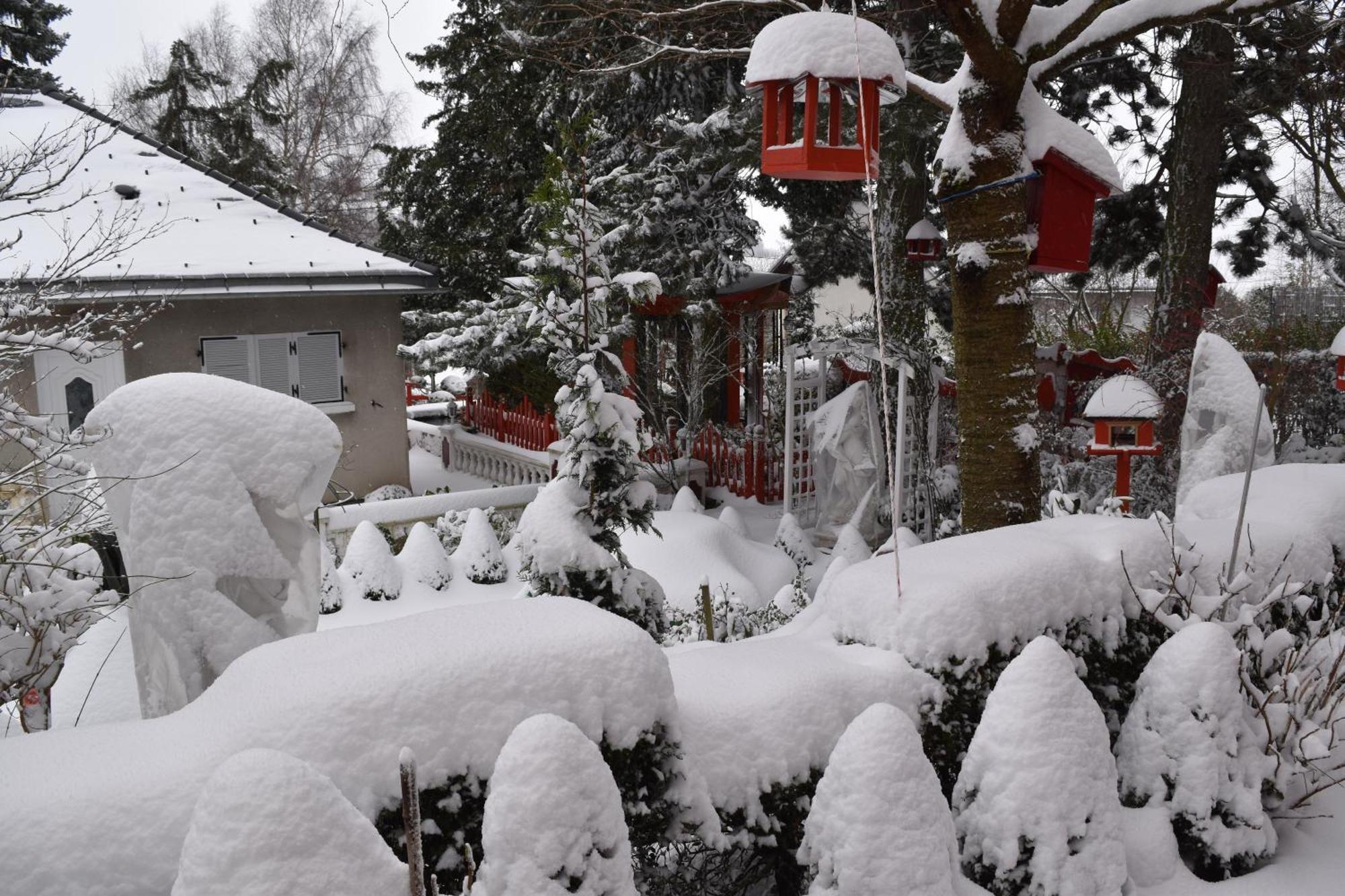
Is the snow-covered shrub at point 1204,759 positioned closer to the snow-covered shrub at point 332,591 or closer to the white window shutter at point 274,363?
the snow-covered shrub at point 332,591

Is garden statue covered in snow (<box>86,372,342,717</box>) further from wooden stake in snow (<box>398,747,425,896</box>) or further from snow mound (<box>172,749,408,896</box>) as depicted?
wooden stake in snow (<box>398,747,425,896</box>)

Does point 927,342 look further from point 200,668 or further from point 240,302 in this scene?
point 200,668

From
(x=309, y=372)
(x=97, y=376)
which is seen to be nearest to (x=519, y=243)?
(x=309, y=372)

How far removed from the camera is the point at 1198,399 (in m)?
6.36

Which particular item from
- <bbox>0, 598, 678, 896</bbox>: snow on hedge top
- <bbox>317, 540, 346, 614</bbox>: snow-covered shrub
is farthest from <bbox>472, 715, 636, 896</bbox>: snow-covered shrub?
Result: <bbox>317, 540, 346, 614</bbox>: snow-covered shrub

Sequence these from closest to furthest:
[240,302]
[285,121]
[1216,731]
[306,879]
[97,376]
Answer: [306,879], [1216,731], [97,376], [240,302], [285,121]

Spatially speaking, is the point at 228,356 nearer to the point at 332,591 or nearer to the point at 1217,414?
the point at 332,591

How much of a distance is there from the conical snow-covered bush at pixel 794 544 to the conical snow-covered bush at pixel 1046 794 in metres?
5.80

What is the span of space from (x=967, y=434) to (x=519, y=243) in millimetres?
10507

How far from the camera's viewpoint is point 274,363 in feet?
38.6

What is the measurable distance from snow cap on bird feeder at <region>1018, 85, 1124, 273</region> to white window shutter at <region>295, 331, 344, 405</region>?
30.3 feet

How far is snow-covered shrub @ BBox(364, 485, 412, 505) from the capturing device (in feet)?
39.0

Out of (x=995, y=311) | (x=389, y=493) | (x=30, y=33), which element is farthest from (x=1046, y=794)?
(x=30, y=33)

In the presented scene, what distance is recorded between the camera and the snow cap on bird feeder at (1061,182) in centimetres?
488
